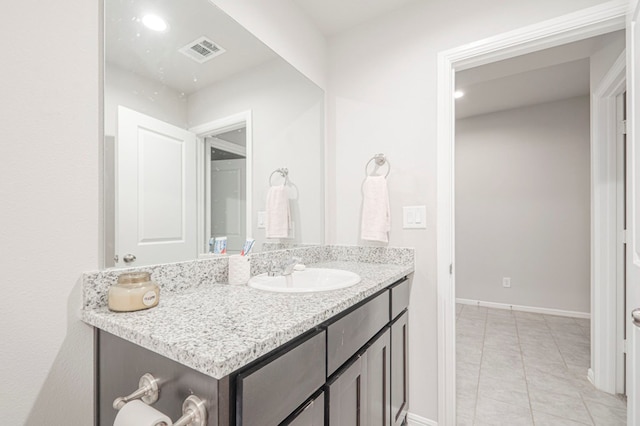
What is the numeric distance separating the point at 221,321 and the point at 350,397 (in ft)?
1.92

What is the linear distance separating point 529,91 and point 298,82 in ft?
9.56

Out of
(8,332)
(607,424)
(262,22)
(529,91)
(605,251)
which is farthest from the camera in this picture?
(529,91)

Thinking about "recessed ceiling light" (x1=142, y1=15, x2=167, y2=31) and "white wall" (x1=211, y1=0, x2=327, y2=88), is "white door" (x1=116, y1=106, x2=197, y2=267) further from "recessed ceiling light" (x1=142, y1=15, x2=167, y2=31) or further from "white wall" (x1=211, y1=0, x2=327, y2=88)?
"white wall" (x1=211, y1=0, x2=327, y2=88)

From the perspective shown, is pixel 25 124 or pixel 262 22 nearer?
pixel 25 124

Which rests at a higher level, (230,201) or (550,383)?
(230,201)

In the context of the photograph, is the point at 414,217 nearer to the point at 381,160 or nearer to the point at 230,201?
the point at 381,160

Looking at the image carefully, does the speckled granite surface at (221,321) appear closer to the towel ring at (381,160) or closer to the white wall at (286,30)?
the towel ring at (381,160)

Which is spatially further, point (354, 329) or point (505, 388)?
point (505, 388)

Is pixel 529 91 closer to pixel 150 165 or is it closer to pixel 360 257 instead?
pixel 360 257

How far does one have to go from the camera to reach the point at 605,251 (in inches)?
79.5

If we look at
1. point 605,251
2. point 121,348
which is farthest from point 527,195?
point 121,348

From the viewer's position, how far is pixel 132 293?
0.83 meters

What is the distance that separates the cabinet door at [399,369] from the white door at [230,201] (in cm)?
89

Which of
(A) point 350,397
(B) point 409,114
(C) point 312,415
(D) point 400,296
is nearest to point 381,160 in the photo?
(B) point 409,114
